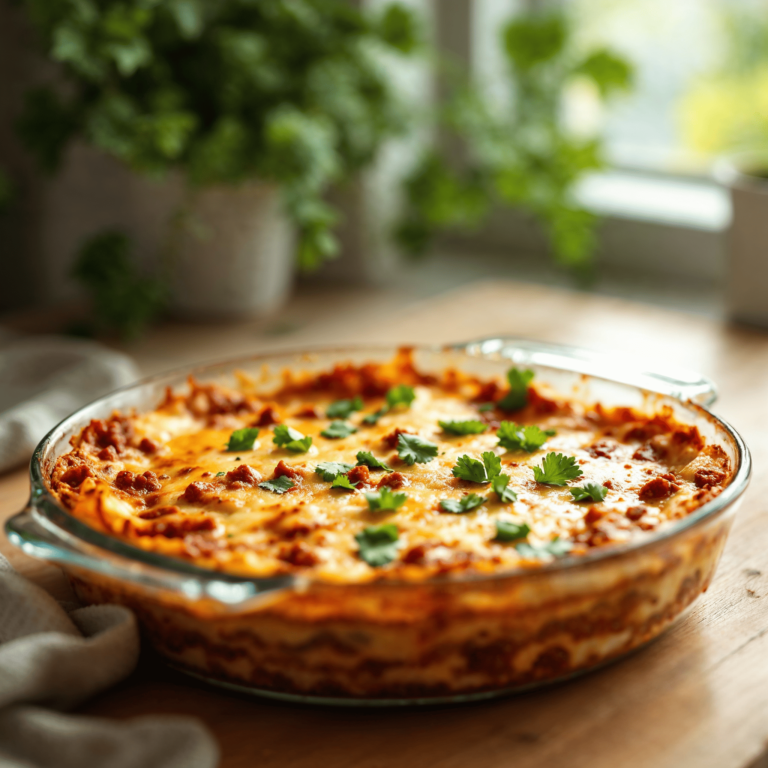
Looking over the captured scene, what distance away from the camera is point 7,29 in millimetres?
2732

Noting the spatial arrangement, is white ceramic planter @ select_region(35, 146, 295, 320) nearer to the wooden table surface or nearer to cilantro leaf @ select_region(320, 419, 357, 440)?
cilantro leaf @ select_region(320, 419, 357, 440)

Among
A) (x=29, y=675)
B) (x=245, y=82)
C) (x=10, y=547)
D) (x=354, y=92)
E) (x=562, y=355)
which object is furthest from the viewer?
(x=354, y=92)

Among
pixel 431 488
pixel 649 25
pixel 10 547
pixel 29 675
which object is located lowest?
pixel 10 547

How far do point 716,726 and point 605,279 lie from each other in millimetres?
1881

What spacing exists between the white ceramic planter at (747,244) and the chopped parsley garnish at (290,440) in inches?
47.6

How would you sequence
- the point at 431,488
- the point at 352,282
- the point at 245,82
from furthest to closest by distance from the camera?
the point at 352,282 < the point at 245,82 < the point at 431,488

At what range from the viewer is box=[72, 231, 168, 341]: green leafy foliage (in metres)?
2.20

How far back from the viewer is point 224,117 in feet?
6.94

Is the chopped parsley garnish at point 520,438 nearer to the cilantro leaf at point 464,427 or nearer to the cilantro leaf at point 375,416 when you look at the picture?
the cilantro leaf at point 464,427

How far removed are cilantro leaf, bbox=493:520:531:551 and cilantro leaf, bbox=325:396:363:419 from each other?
469mm

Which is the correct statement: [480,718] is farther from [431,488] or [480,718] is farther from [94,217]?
[94,217]

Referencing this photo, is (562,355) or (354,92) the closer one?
(562,355)

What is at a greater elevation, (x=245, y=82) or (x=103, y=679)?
(x=245, y=82)

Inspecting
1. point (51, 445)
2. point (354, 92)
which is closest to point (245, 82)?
point (354, 92)
